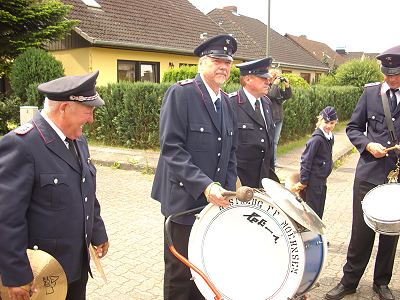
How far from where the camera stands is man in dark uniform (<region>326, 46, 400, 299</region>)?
12.7 feet

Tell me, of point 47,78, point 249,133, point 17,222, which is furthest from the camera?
point 47,78

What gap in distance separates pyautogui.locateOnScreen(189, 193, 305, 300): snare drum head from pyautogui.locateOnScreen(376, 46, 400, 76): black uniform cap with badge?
85.8 inches

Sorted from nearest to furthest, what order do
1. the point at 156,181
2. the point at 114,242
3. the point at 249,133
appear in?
the point at 156,181 < the point at 249,133 < the point at 114,242

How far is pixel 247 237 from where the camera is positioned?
2.39 meters

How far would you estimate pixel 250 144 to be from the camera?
402 cm

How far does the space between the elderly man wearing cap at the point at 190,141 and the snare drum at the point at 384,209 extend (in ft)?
4.34

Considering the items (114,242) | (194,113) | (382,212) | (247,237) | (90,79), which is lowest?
(114,242)

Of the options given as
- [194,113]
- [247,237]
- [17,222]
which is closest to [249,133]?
[194,113]

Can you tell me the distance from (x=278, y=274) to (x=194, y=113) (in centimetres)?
125

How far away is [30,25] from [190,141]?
42.3 ft

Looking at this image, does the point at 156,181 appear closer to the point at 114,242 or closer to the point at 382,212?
the point at 382,212

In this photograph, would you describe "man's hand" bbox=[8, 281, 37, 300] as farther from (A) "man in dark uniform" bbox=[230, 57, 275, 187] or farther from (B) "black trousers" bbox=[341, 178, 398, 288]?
(B) "black trousers" bbox=[341, 178, 398, 288]

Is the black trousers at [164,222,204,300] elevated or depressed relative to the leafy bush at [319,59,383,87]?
depressed

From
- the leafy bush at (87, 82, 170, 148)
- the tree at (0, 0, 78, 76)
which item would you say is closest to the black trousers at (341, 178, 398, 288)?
the leafy bush at (87, 82, 170, 148)
